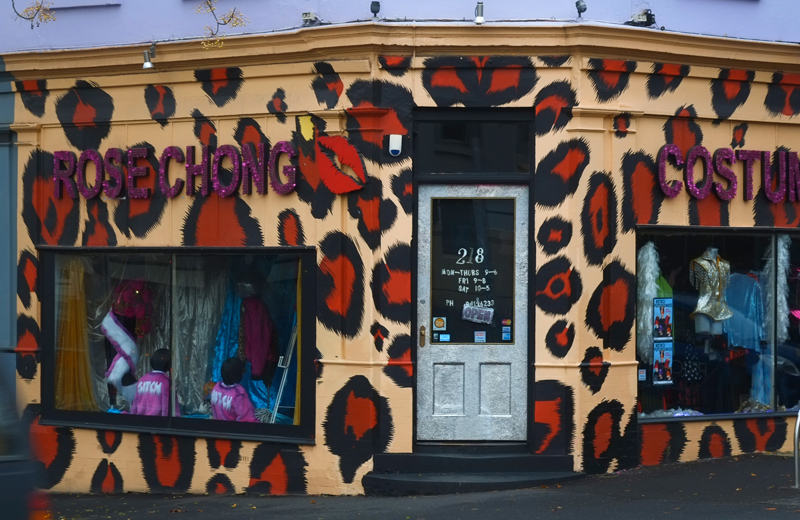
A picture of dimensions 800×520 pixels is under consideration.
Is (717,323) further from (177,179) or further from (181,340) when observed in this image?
(177,179)

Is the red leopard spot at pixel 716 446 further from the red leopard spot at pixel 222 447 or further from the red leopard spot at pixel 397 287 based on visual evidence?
the red leopard spot at pixel 222 447

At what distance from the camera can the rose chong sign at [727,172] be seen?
9.38m

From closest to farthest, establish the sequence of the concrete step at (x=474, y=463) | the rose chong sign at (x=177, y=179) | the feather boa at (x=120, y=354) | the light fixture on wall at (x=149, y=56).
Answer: the concrete step at (x=474, y=463)
the rose chong sign at (x=177, y=179)
the light fixture on wall at (x=149, y=56)
the feather boa at (x=120, y=354)

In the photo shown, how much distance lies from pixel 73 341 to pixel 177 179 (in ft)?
8.01

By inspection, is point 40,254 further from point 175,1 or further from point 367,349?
point 367,349

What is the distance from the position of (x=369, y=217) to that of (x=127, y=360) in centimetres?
351

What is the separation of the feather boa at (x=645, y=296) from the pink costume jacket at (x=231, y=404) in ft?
13.4

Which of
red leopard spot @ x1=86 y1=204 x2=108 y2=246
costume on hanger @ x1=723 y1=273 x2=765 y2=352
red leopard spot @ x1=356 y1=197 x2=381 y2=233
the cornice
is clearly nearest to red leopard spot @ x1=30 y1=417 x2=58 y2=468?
red leopard spot @ x1=86 y1=204 x2=108 y2=246

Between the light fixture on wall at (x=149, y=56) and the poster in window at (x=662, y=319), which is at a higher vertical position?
the light fixture on wall at (x=149, y=56)

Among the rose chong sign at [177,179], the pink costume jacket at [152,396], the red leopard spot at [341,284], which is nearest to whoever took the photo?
the red leopard spot at [341,284]

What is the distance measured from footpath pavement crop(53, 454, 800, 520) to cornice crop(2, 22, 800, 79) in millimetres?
4071

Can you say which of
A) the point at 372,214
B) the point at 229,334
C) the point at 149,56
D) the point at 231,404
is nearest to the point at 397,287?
the point at 372,214

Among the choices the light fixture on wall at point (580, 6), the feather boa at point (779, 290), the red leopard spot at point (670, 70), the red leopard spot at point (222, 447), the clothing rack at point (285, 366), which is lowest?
the red leopard spot at point (222, 447)

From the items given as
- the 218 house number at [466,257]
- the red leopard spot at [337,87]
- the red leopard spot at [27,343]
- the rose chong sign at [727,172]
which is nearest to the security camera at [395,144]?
the red leopard spot at [337,87]
